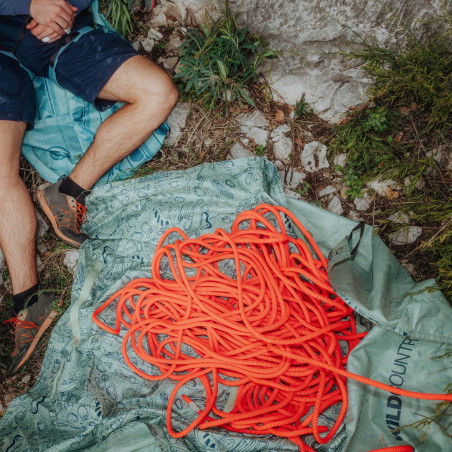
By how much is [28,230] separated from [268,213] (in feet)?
4.55

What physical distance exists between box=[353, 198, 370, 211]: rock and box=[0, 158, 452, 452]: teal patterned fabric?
1.07ft

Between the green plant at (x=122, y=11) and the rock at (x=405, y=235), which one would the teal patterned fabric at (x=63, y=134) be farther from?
the rock at (x=405, y=235)

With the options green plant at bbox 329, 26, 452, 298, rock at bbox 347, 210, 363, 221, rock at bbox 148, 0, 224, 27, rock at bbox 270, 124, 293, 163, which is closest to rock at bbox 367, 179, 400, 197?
green plant at bbox 329, 26, 452, 298

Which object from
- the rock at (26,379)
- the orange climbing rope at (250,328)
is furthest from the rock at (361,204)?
the rock at (26,379)

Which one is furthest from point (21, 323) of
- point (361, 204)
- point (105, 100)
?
point (361, 204)

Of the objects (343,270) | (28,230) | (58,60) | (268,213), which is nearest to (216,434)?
(343,270)

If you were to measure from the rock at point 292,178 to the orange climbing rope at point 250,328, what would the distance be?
304 mm

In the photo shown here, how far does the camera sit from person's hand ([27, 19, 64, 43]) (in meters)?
2.19

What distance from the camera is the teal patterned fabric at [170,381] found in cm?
174

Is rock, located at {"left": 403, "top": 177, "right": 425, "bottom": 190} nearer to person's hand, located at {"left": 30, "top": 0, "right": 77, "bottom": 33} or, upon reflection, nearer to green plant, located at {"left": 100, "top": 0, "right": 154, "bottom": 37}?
green plant, located at {"left": 100, "top": 0, "right": 154, "bottom": 37}

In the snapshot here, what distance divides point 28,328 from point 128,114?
1.36m

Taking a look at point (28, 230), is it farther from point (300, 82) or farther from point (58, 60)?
point (300, 82)

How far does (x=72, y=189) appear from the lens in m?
2.35

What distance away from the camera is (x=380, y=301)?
5.97 feet
